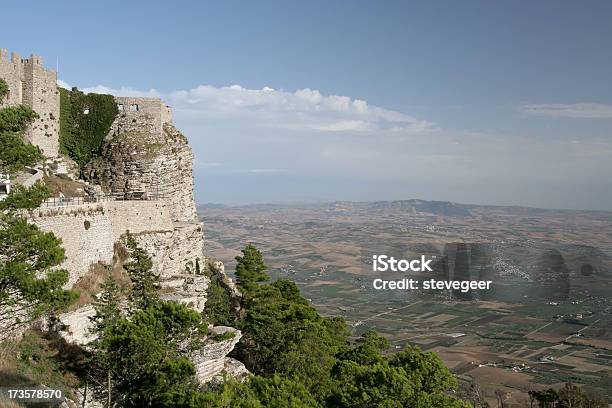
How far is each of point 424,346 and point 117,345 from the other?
66.8 metres

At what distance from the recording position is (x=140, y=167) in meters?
28.9

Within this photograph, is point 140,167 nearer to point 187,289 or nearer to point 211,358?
point 187,289

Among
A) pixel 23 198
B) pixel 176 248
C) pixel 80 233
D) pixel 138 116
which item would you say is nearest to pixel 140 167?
pixel 138 116

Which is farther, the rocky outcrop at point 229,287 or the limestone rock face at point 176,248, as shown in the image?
the rocky outcrop at point 229,287

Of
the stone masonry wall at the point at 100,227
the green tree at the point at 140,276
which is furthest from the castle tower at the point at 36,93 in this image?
the green tree at the point at 140,276

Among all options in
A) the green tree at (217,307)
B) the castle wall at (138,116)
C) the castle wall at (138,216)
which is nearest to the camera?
the castle wall at (138,216)

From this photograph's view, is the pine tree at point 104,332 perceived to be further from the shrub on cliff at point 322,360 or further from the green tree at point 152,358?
the shrub on cliff at point 322,360

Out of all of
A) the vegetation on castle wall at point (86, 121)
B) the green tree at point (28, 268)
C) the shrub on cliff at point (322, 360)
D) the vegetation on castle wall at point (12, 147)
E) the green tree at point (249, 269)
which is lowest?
the shrub on cliff at point (322, 360)

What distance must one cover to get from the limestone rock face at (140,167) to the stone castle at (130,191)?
5 centimetres

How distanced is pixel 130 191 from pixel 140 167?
1472 millimetres

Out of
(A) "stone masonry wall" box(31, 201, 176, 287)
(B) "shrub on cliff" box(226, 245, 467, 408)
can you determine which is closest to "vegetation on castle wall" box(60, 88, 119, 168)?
(A) "stone masonry wall" box(31, 201, 176, 287)

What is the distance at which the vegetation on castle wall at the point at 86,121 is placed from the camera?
29.5 m

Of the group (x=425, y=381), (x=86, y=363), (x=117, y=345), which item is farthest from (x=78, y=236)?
(x=425, y=381)

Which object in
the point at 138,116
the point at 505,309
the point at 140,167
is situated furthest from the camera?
the point at 505,309
